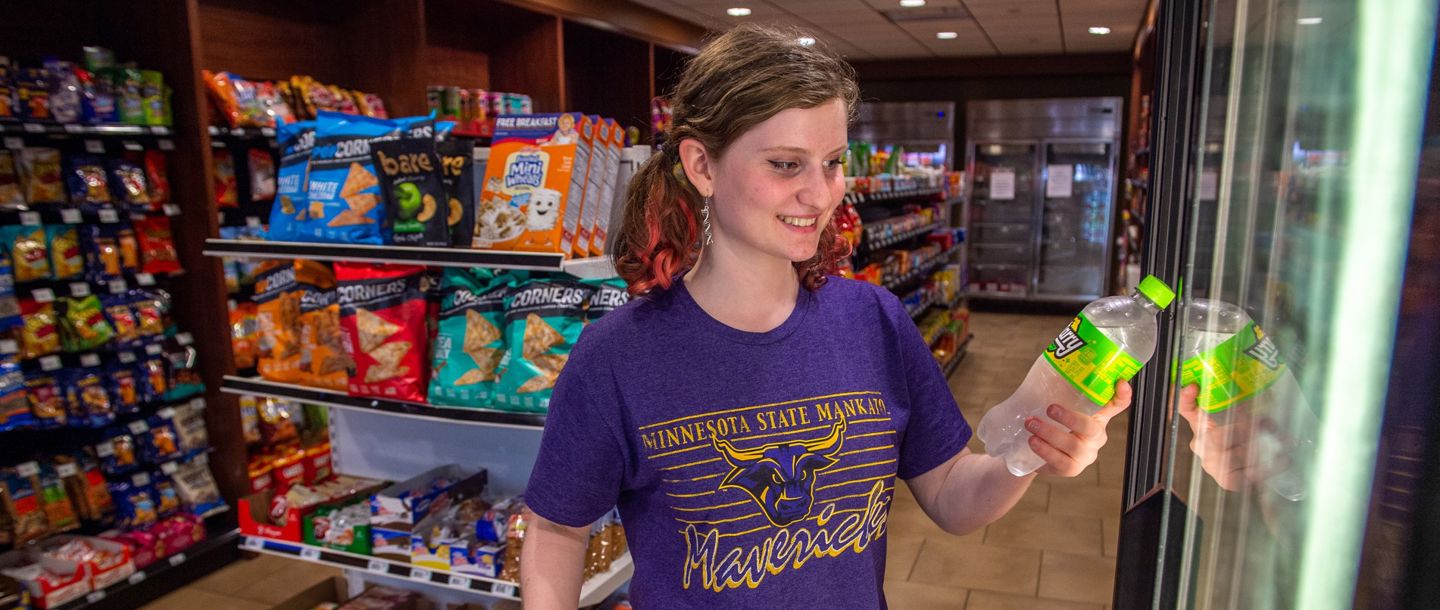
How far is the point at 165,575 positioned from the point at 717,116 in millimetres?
3554

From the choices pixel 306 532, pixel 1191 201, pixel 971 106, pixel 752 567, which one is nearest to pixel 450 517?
pixel 306 532

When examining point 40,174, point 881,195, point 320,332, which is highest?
point 40,174

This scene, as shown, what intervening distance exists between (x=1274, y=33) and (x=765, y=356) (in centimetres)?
71

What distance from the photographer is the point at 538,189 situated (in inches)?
84.3

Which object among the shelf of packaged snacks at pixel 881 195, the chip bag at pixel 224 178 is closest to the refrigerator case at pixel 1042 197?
the shelf of packaged snacks at pixel 881 195

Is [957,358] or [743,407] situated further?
[957,358]

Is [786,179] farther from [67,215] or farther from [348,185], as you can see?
[67,215]

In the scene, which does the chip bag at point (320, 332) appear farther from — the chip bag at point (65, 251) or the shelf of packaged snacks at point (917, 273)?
the shelf of packaged snacks at point (917, 273)

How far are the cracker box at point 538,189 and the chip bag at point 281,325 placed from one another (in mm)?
683

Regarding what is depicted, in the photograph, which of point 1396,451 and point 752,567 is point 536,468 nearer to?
point 752,567

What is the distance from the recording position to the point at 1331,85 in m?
0.58

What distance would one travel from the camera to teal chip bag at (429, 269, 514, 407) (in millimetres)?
2223

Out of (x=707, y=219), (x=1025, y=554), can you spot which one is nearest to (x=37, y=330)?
(x=707, y=219)

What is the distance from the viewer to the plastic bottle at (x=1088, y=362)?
2.92 ft
